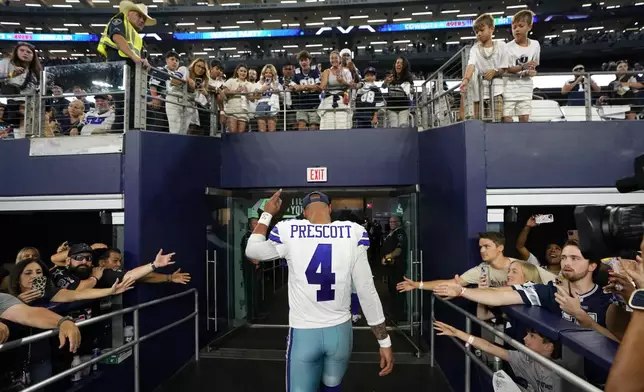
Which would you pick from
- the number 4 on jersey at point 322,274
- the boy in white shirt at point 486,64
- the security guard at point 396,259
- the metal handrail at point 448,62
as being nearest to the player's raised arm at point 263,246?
the number 4 on jersey at point 322,274

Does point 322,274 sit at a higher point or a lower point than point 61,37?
lower

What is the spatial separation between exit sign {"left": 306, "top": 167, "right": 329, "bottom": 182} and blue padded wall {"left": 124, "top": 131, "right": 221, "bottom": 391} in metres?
1.60

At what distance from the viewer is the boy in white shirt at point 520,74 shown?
16.5 feet

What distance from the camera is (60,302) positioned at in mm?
3873

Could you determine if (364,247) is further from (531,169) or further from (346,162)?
(346,162)

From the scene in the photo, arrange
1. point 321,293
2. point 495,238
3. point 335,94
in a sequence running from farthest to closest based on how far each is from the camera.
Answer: point 335,94
point 495,238
point 321,293

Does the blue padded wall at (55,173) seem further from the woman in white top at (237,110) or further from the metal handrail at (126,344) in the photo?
the woman in white top at (237,110)

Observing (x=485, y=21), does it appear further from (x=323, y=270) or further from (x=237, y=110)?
(x=237, y=110)

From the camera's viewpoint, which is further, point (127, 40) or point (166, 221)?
point (166, 221)

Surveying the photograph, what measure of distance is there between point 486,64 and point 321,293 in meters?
3.72

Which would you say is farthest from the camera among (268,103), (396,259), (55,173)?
(396,259)

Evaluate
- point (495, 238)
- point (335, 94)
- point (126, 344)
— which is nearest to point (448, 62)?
point (335, 94)

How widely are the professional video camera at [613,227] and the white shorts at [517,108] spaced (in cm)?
341

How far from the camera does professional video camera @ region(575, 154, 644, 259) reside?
184 cm
